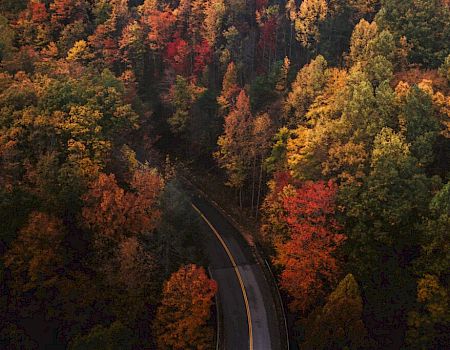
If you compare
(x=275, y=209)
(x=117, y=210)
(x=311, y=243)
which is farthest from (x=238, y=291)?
(x=117, y=210)

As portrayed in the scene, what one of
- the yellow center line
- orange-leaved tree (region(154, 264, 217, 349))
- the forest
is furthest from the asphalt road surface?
orange-leaved tree (region(154, 264, 217, 349))

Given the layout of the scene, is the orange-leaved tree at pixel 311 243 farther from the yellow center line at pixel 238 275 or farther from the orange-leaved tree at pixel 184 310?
the orange-leaved tree at pixel 184 310

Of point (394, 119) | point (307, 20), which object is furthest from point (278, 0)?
point (394, 119)

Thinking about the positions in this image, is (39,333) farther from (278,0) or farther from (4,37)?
(278,0)

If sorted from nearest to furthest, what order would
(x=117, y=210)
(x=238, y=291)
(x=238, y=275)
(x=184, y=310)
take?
1. (x=184, y=310)
2. (x=117, y=210)
3. (x=238, y=291)
4. (x=238, y=275)

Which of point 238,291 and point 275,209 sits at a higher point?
point 275,209

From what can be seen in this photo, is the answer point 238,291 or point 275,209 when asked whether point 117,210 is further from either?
point 238,291
